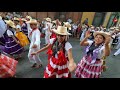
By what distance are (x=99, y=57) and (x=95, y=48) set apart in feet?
0.67

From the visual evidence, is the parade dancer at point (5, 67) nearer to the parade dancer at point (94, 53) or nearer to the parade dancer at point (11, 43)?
the parade dancer at point (11, 43)

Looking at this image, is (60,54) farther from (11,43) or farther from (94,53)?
(11,43)

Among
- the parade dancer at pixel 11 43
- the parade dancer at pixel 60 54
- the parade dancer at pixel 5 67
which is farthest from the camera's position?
the parade dancer at pixel 11 43

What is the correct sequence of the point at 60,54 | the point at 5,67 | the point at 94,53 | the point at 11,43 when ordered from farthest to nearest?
the point at 11,43 < the point at 5,67 < the point at 94,53 < the point at 60,54

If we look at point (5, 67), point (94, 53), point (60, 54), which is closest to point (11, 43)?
point (5, 67)

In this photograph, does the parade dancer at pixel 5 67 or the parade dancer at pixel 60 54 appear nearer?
the parade dancer at pixel 60 54

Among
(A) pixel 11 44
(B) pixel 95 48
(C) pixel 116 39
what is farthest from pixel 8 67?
(C) pixel 116 39

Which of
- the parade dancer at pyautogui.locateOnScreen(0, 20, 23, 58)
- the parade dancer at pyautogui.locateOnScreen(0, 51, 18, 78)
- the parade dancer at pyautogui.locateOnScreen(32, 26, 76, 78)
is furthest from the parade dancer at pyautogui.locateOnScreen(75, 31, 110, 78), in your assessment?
the parade dancer at pyautogui.locateOnScreen(0, 20, 23, 58)

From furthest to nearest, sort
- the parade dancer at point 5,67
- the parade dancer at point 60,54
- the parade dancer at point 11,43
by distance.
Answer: the parade dancer at point 11,43 → the parade dancer at point 5,67 → the parade dancer at point 60,54

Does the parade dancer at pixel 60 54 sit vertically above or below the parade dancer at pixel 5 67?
above

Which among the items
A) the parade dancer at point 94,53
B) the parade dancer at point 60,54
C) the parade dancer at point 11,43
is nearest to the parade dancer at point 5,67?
the parade dancer at point 60,54

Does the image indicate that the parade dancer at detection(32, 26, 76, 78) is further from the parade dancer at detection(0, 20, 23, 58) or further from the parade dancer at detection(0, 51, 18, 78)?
the parade dancer at detection(0, 20, 23, 58)
